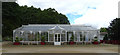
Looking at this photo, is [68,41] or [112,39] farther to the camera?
[112,39]

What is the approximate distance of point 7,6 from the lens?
69.1 feet

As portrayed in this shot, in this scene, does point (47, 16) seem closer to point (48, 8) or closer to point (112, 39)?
point (48, 8)

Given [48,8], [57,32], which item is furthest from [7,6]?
[48,8]

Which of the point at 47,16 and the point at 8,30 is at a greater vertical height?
the point at 47,16

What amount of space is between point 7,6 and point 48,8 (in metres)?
22.2

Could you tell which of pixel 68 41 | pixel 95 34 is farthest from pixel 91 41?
pixel 68 41

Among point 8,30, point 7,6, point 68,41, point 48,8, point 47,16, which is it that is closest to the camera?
point 7,6

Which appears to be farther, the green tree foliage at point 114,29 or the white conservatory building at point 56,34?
the green tree foliage at point 114,29

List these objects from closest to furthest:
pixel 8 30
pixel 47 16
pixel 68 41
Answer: pixel 8 30 < pixel 68 41 < pixel 47 16

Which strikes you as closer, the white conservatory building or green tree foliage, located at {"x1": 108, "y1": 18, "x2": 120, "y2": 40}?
the white conservatory building

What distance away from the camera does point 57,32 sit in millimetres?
24688

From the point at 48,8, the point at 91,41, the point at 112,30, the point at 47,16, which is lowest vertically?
the point at 91,41

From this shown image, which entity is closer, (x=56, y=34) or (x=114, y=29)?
(x=56, y=34)

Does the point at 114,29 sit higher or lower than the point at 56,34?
higher
